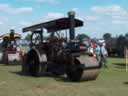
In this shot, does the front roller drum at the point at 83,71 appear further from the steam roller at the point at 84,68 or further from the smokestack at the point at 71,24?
the smokestack at the point at 71,24

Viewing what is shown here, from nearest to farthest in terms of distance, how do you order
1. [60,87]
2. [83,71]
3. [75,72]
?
1. [60,87]
2. [83,71]
3. [75,72]

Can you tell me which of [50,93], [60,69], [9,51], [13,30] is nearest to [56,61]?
[60,69]

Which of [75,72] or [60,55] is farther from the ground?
[60,55]

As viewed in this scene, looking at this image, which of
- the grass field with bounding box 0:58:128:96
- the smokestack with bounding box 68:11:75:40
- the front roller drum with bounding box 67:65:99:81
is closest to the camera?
the grass field with bounding box 0:58:128:96

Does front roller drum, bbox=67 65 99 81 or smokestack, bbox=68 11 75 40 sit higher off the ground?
smokestack, bbox=68 11 75 40

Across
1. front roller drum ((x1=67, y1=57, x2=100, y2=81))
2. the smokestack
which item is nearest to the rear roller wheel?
front roller drum ((x1=67, y1=57, x2=100, y2=81))

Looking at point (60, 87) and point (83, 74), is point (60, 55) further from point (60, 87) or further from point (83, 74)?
point (60, 87)

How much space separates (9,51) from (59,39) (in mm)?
10123

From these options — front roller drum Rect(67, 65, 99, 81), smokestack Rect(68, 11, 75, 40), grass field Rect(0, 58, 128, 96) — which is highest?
smokestack Rect(68, 11, 75, 40)

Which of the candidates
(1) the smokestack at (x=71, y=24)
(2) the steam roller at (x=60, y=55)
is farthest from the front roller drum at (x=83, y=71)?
(1) the smokestack at (x=71, y=24)

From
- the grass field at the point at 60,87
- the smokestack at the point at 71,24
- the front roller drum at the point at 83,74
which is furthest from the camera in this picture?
the smokestack at the point at 71,24

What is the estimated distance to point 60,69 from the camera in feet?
52.2

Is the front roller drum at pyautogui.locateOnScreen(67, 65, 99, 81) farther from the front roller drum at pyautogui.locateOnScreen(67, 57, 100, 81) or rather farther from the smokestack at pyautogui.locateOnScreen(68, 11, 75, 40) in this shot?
the smokestack at pyautogui.locateOnScreen(68, 11, 75, 40)

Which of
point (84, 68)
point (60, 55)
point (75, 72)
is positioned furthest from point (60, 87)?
point (60, 55)
